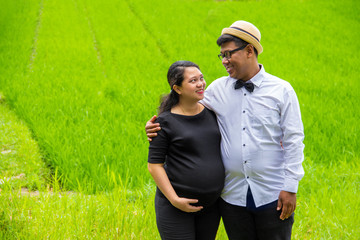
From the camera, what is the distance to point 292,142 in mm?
2016

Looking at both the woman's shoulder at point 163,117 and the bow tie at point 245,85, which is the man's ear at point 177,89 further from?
the bow tie at point 245,85

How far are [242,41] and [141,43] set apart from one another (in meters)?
7.43

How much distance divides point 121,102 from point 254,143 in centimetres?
399

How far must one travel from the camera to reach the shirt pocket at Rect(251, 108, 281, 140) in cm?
207

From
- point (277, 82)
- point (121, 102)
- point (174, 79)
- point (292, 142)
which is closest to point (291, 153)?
point (292, 142)

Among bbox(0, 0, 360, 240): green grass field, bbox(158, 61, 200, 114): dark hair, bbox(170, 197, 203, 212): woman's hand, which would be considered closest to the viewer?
bbox(170, 197, 203, 212): woman's hand

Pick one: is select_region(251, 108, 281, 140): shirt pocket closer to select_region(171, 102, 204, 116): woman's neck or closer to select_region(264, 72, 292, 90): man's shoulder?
select_region(264, 72, 292, 90): man's shoulder

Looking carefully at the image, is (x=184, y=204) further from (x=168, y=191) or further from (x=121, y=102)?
(x=121, y=102)

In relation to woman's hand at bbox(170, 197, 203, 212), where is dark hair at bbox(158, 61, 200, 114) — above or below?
above

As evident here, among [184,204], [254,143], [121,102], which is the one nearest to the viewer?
[184,204]

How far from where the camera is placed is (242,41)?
6.93 ft

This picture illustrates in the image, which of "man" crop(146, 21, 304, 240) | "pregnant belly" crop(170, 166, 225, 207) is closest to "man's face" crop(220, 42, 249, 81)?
"man" crop(146, 21, 304, 240)

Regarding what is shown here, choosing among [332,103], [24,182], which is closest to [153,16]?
[332,103]

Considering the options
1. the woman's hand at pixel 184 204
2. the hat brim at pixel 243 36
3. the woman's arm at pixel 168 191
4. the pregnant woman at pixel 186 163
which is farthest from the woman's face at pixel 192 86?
the woman's hand at pixel 184 204
